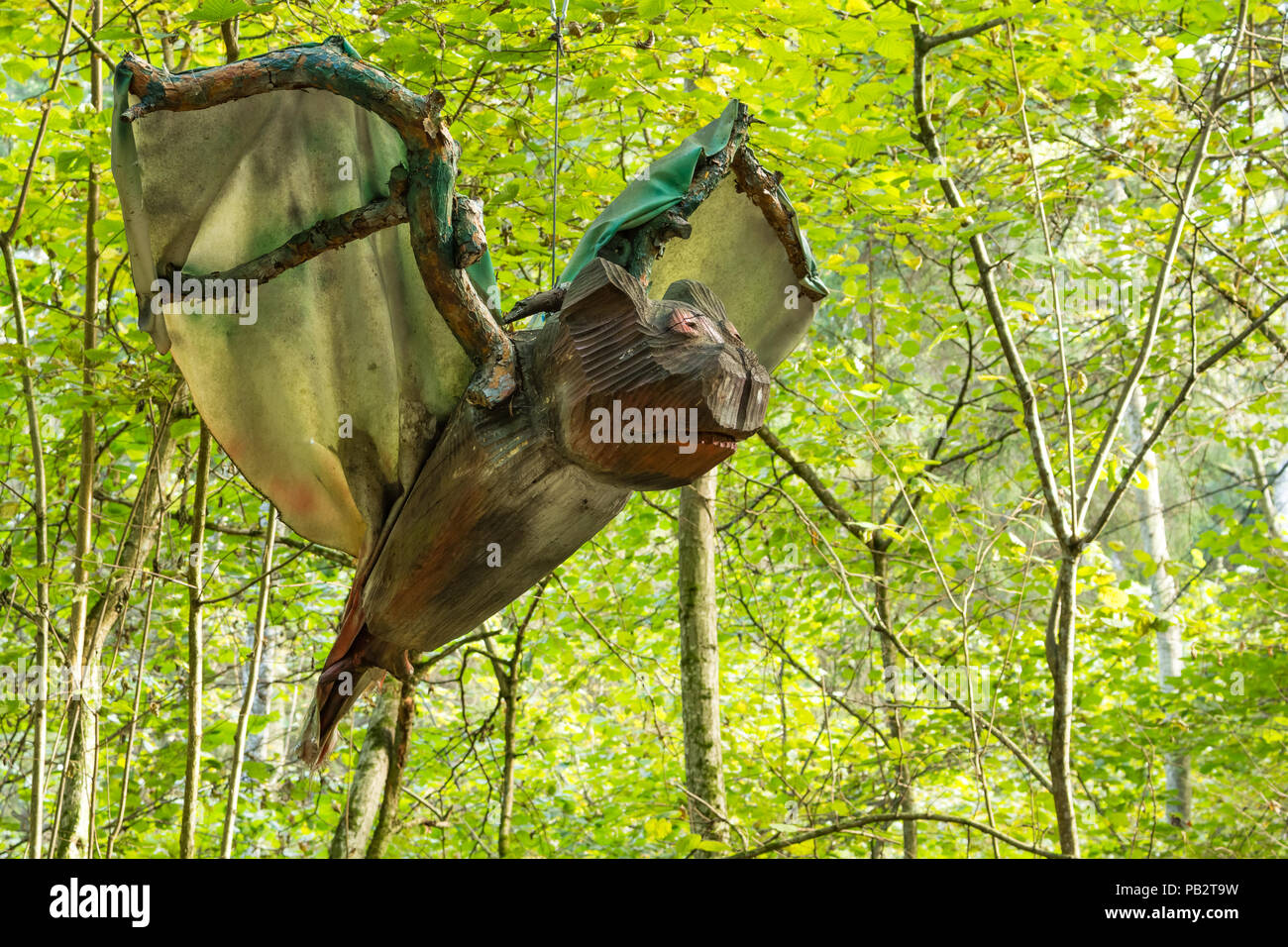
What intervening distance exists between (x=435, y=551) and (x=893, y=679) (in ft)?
9.87

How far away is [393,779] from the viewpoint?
4.09 metres

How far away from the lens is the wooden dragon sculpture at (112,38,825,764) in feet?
4.02

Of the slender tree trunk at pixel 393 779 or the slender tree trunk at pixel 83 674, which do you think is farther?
the slender tree trunk at pixel 393 779

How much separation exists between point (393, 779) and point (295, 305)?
2949 millimetres

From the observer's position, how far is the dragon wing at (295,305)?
1355 millimetres

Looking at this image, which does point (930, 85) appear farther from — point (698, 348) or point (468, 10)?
point (698, 348)

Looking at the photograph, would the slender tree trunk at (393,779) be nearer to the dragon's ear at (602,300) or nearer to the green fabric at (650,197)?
the green fabric at (650,197)

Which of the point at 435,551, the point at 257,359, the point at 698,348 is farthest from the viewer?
the point at 257,359

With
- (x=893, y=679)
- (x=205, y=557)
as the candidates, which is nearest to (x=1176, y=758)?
(x=893, y=679)

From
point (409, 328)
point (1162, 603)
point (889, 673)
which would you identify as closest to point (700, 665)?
point (889, 673)

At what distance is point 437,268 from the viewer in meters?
1.30

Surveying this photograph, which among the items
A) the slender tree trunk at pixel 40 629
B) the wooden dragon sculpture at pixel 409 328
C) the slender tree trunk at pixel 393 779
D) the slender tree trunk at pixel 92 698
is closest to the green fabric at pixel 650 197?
the wooden dragon sculpture at pixel 409 328

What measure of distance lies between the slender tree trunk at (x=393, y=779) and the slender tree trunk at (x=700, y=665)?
1.06 m

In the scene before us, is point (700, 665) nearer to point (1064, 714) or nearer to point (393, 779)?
point (1064, 714)
